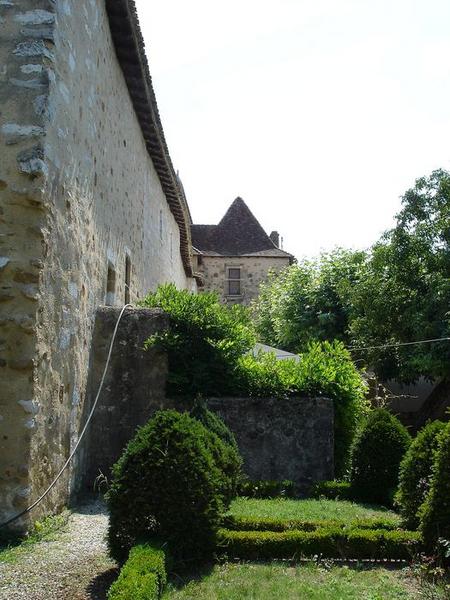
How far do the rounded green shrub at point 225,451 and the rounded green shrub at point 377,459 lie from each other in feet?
7.17

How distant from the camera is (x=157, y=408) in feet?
29.2

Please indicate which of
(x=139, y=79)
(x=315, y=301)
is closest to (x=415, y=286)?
(x=315, y=301)

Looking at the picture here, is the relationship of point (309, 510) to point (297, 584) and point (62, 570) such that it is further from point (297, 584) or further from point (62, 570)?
point (62, 570)

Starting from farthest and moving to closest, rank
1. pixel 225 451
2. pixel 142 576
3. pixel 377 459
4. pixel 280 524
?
pixel 377 459, pixel 225 451, pixel 280 524, pixel 142 576

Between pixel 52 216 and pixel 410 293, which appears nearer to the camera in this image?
pixel 52 216

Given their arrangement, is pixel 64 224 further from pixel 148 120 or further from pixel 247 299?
pixel 247 299

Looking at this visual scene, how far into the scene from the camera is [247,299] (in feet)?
102

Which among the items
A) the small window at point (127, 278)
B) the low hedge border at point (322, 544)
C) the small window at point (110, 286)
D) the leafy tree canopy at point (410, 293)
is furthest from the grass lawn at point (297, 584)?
the leafy tree canopy at point (410, 293)

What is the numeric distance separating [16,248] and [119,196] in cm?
453

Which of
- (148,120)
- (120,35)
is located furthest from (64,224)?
(148,120)

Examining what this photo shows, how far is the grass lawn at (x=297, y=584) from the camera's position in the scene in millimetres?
4363

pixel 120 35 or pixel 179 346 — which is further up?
pixel 120 35

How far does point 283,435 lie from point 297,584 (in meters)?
4.73

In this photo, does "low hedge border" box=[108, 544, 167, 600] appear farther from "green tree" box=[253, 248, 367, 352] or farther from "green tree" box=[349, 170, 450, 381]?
"green tree" box=[253, 248, 367, 352]
